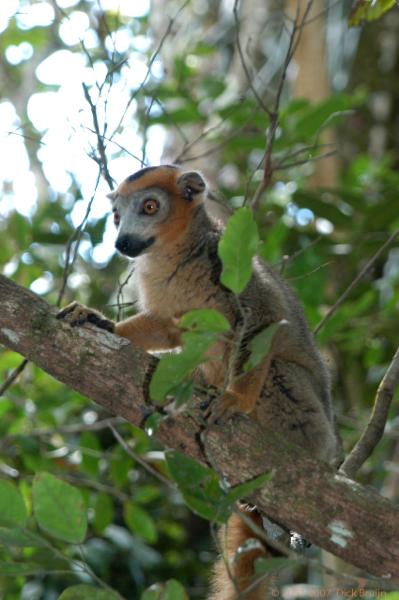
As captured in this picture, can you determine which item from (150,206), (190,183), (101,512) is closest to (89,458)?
(101,512)

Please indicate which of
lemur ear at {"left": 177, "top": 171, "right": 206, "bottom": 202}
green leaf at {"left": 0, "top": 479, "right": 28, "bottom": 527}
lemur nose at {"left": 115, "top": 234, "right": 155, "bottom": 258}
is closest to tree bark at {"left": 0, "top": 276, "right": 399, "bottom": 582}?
Result: green leaf at {"left": 0, "top": 479, "right": 28, "bottom": 527}

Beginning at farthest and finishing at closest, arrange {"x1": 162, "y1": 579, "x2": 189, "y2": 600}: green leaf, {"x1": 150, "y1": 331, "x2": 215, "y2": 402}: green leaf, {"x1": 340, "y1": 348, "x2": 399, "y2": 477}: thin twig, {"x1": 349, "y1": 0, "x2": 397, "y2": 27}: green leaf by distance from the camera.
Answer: {"x1": 349, "y1": 0, "x2": 397, "y2": 27}: green leaf
{"x1": 340, "y1": 348, "x2": 399, "y2": 477}: thin twig
{"x1": 150, "y1": 331, "x2": 215, "y2": 402}: green leaf
{"x1": 162, "y1": 579, "x2": 189, "y2": 600}: green leaf

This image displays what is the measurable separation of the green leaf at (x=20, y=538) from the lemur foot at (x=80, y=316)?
1228 millimetres

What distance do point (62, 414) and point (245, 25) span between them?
228 inches

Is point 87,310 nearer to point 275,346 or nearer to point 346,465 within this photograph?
point 275,346

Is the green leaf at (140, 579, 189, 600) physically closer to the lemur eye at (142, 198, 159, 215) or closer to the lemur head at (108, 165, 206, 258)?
the lemur head at (108, 165, 206, 258)

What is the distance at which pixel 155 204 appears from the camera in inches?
187

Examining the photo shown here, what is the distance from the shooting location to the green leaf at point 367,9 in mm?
4250

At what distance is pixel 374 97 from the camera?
36.0 ft

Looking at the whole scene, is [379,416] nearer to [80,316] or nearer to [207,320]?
[80,316]

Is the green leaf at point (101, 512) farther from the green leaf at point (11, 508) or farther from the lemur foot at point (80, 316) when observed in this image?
the green leaf at point (11, 508)

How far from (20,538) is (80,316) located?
1480mm

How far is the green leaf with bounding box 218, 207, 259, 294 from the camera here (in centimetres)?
260

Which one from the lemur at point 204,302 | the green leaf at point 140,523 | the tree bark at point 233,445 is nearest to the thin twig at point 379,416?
the lemur at point 204,302
